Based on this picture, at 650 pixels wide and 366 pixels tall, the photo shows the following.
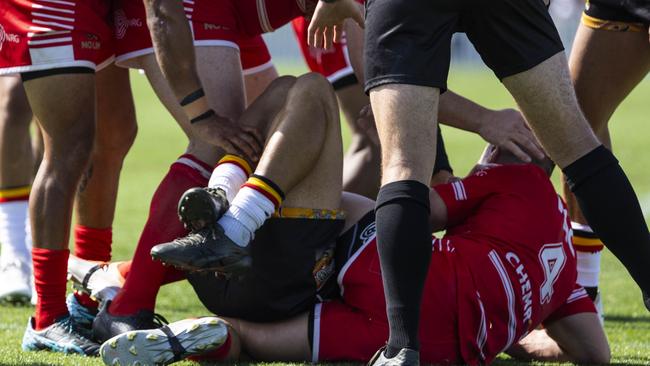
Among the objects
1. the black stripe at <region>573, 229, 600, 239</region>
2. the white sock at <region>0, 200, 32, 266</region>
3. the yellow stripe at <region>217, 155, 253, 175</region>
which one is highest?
the yellow stripe at <region>217, 155, 253, 175</region>

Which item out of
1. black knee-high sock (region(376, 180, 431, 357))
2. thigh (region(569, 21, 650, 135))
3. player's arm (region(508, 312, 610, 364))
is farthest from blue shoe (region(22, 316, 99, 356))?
thigh (region(569, 21, 650, 135))

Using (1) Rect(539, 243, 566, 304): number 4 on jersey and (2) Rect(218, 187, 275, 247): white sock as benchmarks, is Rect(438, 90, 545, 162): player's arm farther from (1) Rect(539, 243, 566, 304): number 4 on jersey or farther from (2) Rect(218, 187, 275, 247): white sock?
(2) Rect(218, 187, 275, 247): white sock

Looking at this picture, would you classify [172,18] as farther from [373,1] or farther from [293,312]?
[293,312]

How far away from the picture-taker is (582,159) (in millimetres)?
3330

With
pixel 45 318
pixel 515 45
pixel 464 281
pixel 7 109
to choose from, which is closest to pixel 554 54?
pixel 515 45

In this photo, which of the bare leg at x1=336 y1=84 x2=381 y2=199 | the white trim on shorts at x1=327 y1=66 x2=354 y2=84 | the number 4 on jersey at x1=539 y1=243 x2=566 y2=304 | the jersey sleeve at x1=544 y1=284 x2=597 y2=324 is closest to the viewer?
the number 4 on jersey at x1=539 y1=243 x2=566 y2=304

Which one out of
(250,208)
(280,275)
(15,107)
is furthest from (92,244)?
(250,208)

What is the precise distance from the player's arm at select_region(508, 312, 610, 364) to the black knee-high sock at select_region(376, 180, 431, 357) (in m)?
0.96

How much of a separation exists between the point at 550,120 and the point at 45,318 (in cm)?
194

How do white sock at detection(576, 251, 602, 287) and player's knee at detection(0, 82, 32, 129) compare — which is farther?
player's knee at detection(0, 82, 32, 129)

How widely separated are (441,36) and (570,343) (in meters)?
1.30

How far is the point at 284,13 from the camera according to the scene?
4.34 metres

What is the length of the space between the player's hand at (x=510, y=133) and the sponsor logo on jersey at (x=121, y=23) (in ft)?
4.52

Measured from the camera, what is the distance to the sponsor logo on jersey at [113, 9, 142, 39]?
4.22m
